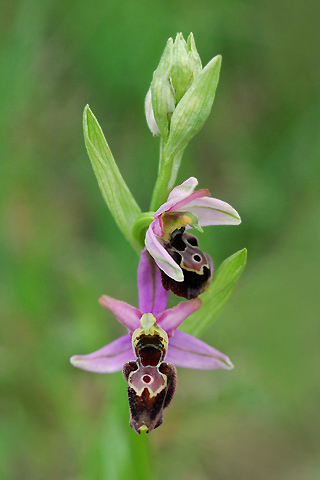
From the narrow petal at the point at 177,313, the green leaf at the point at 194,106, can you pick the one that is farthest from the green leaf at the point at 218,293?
the green leaf at the point at 194,106

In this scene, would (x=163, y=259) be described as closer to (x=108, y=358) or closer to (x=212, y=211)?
(x=212, y=211)

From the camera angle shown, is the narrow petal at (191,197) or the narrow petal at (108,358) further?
the narrow petal at (108,358)

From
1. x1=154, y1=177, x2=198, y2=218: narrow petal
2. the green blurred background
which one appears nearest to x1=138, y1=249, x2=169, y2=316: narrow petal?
x1=154, y1=177, x2=198, y2=218: narrow petal

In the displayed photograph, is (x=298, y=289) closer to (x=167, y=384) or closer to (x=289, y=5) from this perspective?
(x=167, y=384)

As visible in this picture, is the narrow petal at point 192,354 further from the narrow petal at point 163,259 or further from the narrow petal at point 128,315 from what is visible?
the narrow petal at point 163,259

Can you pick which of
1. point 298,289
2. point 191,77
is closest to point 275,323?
point 298,289

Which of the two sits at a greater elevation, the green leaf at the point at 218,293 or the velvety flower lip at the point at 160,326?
the green leaf at the point at 218,293
